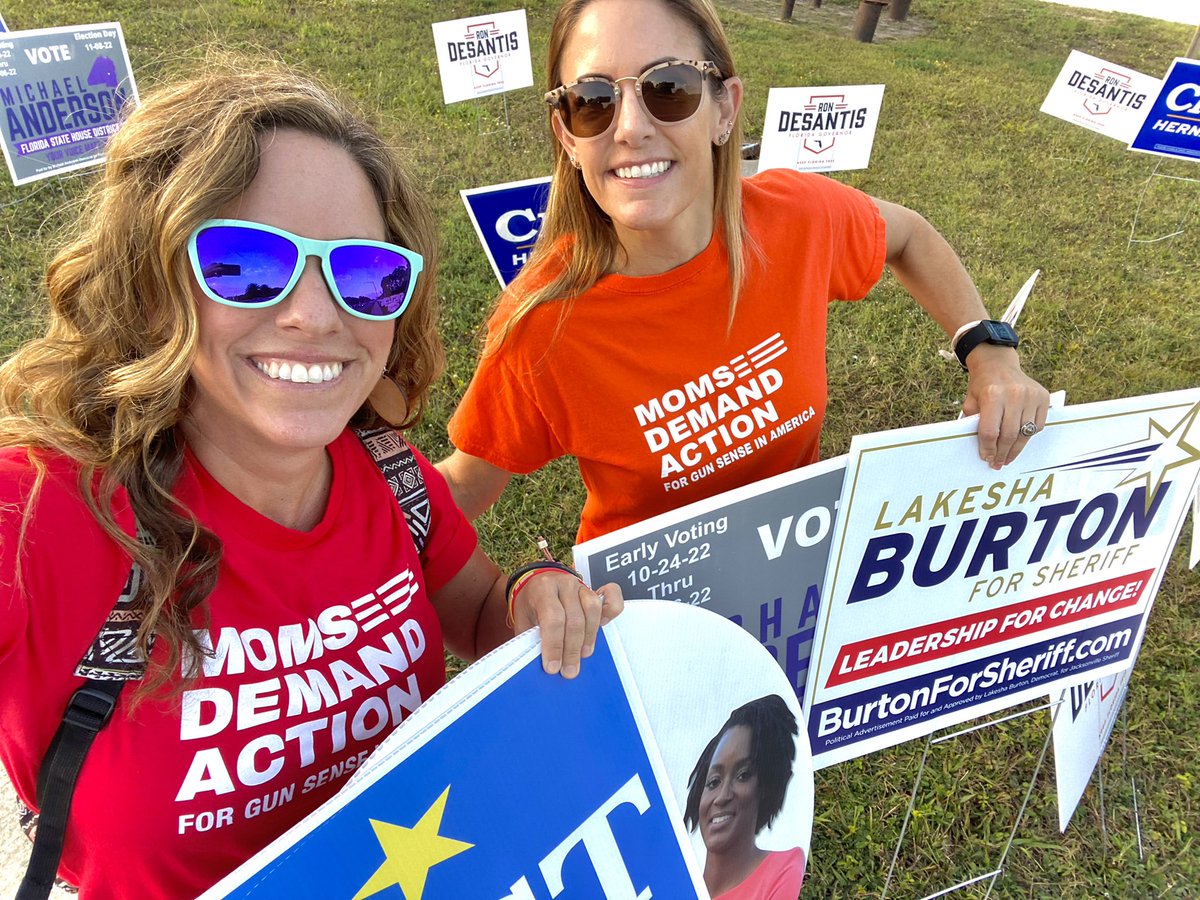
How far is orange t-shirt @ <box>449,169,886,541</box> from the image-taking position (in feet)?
5.62

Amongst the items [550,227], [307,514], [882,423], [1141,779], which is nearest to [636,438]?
[550,227]

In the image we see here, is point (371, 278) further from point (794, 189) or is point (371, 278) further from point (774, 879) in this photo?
point (774, 879)

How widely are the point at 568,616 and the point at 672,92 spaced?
111cm

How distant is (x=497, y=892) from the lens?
3.64ft

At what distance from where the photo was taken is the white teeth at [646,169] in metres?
1.68

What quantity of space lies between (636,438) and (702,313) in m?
0.32

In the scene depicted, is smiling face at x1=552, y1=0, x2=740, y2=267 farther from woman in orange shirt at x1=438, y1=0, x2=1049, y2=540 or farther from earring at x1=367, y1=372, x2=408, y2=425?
earring at x1=367, y1=372, x2=408, y2=425

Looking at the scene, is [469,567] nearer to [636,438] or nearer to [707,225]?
[636,438]

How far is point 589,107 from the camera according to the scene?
1658 mm

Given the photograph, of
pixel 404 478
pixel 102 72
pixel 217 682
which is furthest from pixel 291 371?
pixel 102 72

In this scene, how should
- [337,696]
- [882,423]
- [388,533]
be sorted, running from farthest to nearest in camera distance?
[882,423]
[388,533]
[337,696]

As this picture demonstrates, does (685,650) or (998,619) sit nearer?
(685,650)

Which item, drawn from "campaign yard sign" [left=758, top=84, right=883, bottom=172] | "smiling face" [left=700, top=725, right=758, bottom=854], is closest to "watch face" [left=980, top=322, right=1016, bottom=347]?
"smiling face" [left=700, top=725, right=758, bottom=854]

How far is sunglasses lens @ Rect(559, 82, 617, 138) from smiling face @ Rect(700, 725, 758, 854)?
1248mm
